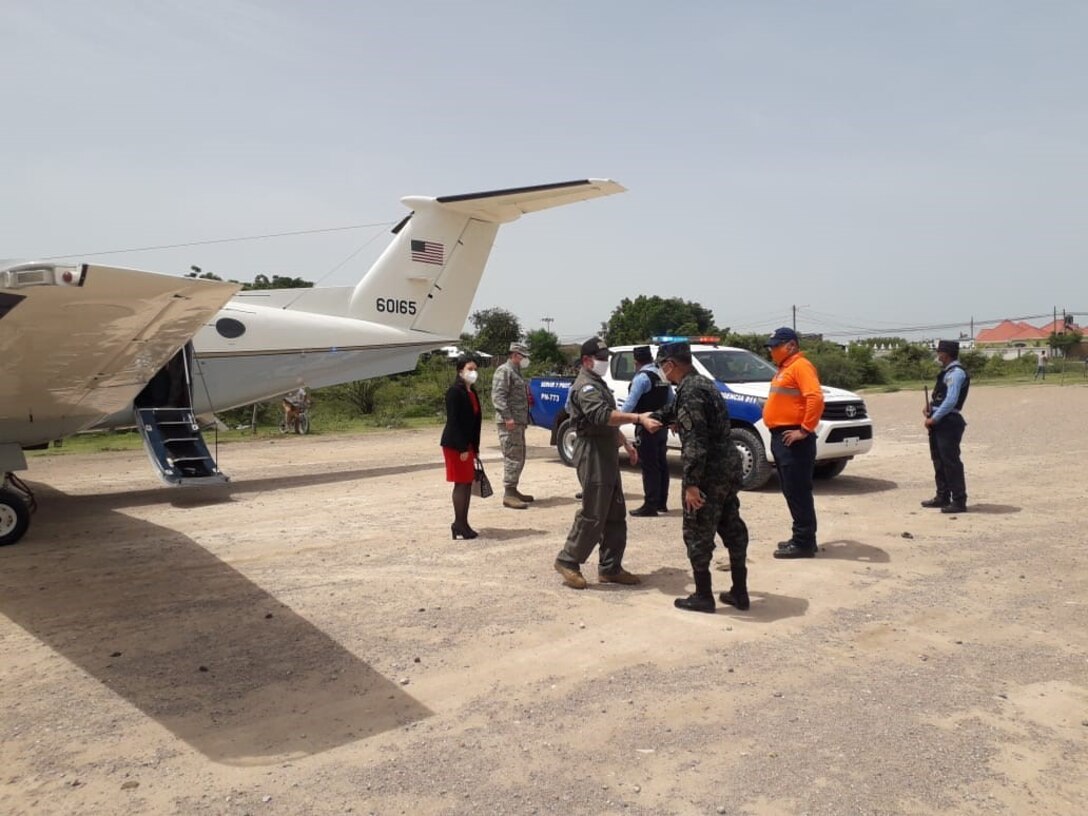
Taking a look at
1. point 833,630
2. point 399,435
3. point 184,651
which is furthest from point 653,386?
point 399,435

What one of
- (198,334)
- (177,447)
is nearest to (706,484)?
(177,447)

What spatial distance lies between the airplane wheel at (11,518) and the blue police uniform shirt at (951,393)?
949cm

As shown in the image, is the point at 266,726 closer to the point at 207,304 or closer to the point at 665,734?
the point at 665,734

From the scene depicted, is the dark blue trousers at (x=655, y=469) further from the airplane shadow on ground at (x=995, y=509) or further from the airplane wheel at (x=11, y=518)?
the airplane wheel at (x=11, y=518)

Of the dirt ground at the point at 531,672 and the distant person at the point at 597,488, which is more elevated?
the distant person at the point at 597,488

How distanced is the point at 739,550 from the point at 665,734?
1940mm

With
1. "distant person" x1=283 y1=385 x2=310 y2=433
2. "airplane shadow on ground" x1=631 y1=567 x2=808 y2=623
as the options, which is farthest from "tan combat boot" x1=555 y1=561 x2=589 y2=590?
"distant person" x1=283 y1=385 x2=310 y2=433

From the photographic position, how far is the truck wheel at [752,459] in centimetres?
965

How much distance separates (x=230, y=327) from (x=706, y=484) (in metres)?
8.71

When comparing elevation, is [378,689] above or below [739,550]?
below

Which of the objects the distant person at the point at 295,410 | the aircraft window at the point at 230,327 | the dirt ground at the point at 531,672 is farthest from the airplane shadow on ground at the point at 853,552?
the distant person at the point at 295,410

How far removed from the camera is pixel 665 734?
11.8ft

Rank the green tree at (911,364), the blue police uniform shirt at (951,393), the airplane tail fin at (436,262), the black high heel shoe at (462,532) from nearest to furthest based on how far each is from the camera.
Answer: the black high heel shoe at (462,532), the blue police uniform shirt at (951,393), the airplane tail fin at (436,262), the green tree at (911,364)

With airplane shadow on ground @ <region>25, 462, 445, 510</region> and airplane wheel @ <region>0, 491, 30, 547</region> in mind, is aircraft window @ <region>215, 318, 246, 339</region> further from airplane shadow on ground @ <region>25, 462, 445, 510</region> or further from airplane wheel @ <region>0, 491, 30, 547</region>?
airplane wheel @ <region>0, 491, 30, 547</region>
